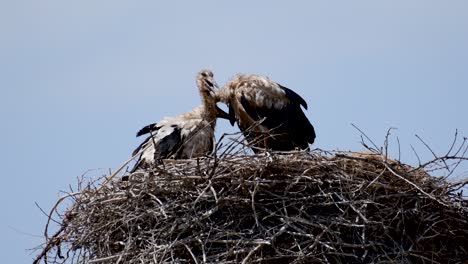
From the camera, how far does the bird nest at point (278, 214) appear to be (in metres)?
8.46

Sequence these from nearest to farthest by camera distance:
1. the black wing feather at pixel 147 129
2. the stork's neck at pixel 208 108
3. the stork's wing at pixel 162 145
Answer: the stork's wing at pixel 162 145 → the black wing feather at pixel 147 129 → the stork's neck at pixel 208 108

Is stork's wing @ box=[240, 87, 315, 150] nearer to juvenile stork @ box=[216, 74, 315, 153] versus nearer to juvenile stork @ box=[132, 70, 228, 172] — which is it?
juvenile stork @ box=[216, 74, 315, 153]

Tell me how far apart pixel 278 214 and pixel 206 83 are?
10.4ft

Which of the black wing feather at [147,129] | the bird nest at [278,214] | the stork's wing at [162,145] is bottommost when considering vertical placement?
the bird nest at [278,214]

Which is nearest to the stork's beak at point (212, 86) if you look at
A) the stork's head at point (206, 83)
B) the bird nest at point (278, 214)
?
the stork's head at point (206, 83)

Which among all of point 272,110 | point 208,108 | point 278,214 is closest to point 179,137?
point 208,108

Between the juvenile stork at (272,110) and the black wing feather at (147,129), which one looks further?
the juvenile stork at (272,110)

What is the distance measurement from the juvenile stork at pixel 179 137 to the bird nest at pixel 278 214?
130 cm

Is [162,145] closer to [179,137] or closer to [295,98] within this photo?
[179,137]

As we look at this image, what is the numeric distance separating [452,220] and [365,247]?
77 centimetres

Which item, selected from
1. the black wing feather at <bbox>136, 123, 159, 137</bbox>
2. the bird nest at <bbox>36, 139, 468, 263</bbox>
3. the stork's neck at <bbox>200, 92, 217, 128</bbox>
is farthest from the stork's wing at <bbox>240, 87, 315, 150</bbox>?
the bird nest at <bbox>36, 139, 468, 263</bbox>

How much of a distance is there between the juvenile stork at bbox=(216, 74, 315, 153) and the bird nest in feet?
7.54

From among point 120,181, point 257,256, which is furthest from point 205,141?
point 257,256

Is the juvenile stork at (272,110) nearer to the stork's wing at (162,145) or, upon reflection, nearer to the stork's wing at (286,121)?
the stork's wing at (286,121)
